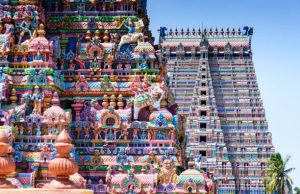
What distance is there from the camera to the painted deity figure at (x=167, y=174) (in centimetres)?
3222

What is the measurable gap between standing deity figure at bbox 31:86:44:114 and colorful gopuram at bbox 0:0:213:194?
1.9 inches

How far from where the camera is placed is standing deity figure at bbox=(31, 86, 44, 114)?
3331cm

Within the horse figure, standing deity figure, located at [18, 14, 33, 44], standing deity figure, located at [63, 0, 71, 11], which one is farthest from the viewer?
standing deity figure, located at [63, 0, 71, 11]

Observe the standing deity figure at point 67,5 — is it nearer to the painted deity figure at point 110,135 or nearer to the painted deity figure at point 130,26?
the painted deity figure at point 130,26

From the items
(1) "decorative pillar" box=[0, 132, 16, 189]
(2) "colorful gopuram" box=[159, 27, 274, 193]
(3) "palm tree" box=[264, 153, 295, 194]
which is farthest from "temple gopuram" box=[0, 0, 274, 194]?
(2) "colorful gopuram" box=[159, 27, 274, 193]

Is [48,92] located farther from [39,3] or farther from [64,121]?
[39,3]

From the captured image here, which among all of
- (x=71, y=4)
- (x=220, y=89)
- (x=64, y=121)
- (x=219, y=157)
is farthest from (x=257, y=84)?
(x=64, y=121)

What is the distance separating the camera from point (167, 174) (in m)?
32.3

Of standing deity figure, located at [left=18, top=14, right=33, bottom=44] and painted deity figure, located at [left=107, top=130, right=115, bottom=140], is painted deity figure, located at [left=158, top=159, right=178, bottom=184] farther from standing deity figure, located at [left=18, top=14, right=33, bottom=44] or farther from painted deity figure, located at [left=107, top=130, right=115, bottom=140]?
standing deity figure, located at [left=18, top=14, right=33, bottom=44]

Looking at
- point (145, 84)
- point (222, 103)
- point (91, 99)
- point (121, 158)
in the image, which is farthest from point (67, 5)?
point (222, 103)

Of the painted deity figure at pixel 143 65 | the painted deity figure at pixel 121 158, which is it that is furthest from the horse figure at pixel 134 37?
the painted deity figure at pixel 121 158

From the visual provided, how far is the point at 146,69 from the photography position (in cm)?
3556

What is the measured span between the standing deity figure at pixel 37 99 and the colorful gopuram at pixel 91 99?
5 cm

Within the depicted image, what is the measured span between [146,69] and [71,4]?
608 cm
